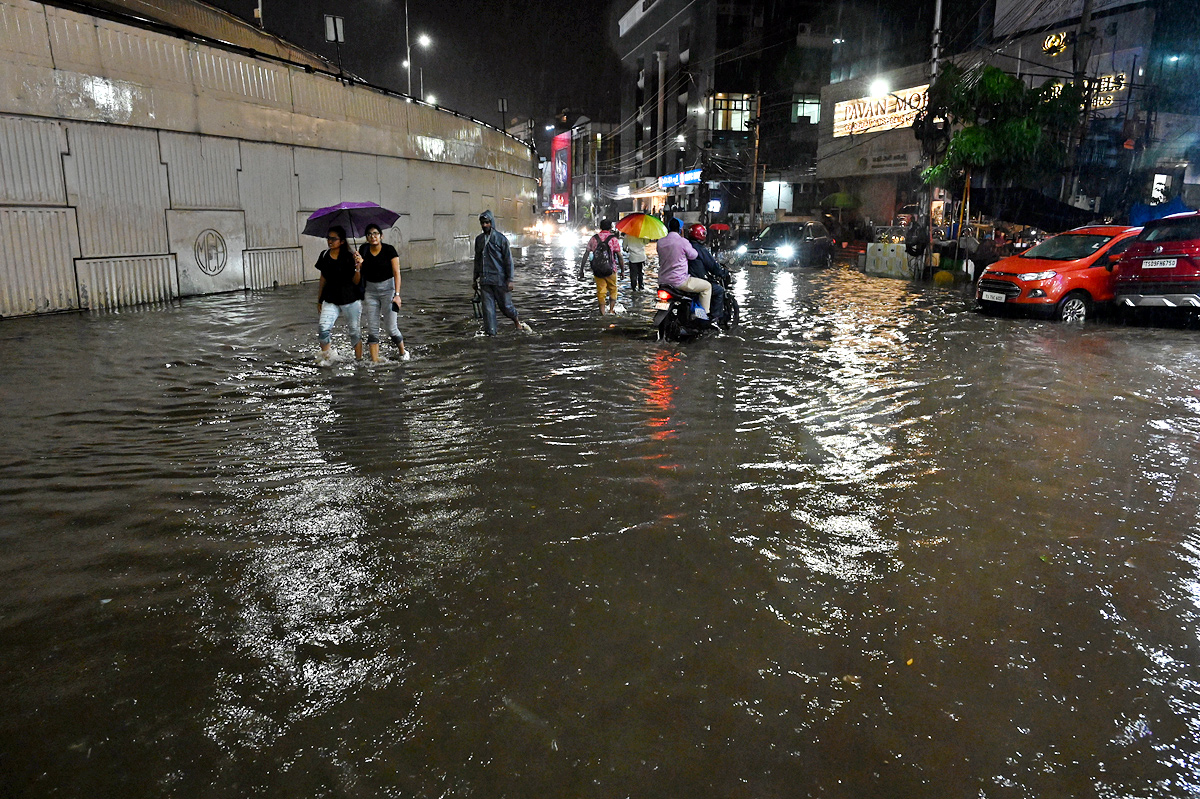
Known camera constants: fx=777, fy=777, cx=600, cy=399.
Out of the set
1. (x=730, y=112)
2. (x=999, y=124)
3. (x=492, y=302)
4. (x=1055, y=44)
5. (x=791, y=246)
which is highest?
(x=730, y=112)

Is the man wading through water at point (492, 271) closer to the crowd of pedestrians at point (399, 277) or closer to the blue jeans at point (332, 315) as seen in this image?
the crowd of pedestrians at point (399, 277)

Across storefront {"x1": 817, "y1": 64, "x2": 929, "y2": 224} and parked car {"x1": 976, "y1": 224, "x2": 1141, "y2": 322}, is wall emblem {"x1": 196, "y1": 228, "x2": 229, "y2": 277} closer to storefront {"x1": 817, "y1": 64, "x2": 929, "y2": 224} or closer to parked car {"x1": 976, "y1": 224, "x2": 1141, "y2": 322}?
parked car {"x1": 976, "y1": 224, "x2": 1141, "y2": 322}

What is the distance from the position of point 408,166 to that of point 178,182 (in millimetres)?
9103

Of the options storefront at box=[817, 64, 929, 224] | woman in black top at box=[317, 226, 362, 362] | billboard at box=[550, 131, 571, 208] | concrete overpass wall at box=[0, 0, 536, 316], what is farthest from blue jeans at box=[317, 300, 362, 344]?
billboard at box=[550, 131, 571, 208]

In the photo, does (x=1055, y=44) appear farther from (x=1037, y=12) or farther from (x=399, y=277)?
(x=399, y=277)

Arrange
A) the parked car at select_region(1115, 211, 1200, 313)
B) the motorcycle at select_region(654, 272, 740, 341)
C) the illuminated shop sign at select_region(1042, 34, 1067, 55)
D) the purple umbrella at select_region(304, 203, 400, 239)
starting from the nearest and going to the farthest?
the purple umbrella at select_region(304, 203, 400, 239), the motorcycle at select_region(654, 272, 740, 341), the parked car at select_region(1115, 211, 1200, 313), the illuminated shop sign at select_region(1042, 34, 1067, 55)

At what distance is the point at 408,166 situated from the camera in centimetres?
2278

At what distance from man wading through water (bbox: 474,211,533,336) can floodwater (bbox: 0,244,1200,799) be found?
3645mm

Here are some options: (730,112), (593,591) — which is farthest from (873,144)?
(593,591)

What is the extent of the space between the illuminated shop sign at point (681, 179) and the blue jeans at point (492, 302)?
5351 cm

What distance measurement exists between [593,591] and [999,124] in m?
25.3

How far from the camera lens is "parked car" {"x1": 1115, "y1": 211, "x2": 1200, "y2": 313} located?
12938 millimetres

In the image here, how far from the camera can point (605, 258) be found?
14.1 m

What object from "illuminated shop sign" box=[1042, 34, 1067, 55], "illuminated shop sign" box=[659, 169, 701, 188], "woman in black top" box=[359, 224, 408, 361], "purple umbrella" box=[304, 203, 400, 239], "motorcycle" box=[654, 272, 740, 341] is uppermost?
"illuminated shop sign" box=[1042, 34, 1067, 55]
